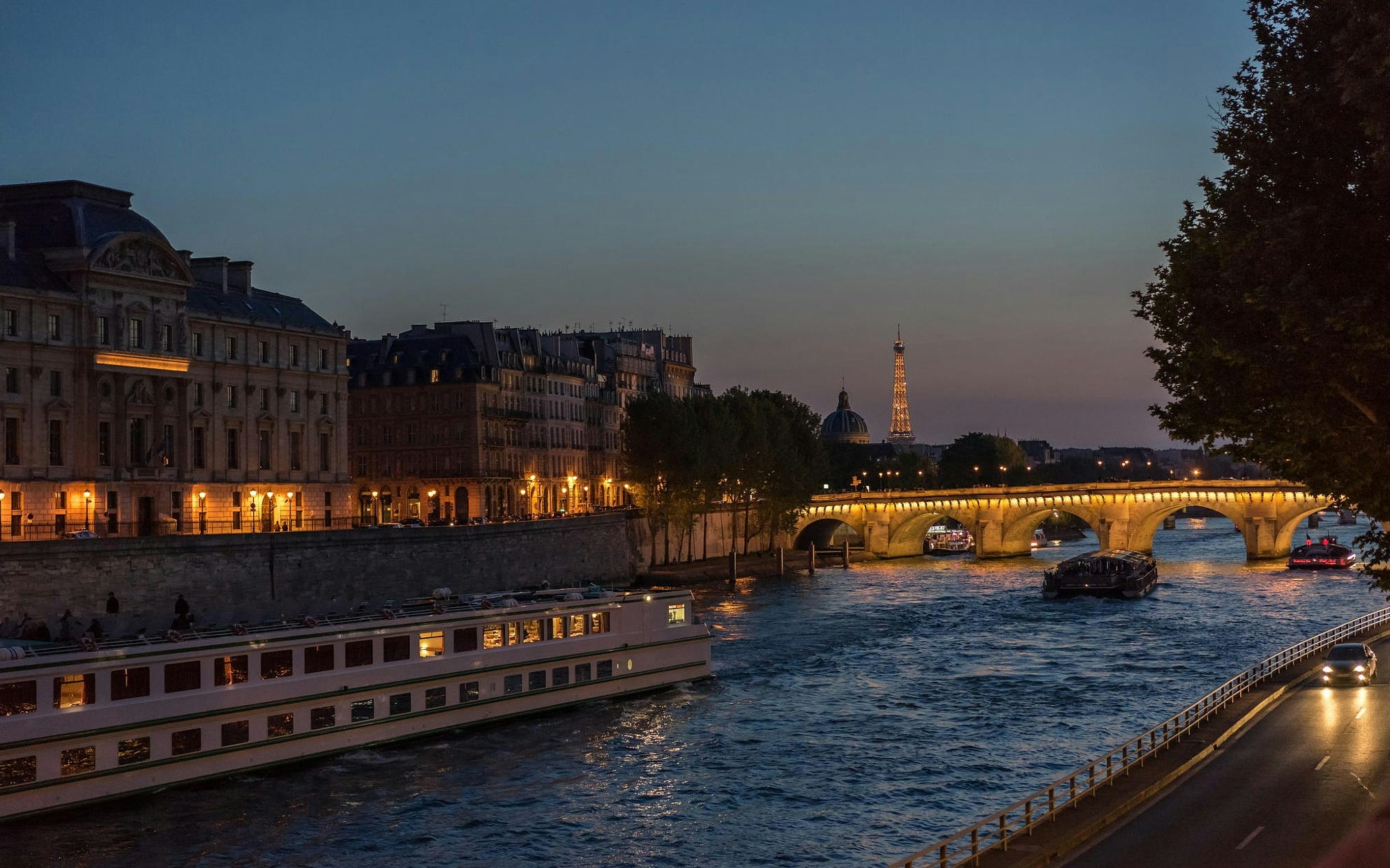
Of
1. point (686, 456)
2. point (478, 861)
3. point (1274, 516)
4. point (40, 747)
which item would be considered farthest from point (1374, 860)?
point (1274, 516)

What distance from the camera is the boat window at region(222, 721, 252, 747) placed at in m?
38.1

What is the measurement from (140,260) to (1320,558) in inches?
3173

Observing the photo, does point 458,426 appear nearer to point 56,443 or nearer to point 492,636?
point 56,443

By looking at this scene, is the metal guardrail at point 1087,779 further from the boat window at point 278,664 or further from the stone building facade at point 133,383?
the stone building facade at point 133,383

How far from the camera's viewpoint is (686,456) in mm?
108438

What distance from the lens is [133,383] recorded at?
6775cm

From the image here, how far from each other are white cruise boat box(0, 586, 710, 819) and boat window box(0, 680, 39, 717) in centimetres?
3

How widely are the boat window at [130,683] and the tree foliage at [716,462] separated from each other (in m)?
70.9

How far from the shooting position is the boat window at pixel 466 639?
44781 millimetres

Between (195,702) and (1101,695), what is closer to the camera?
(195,702)

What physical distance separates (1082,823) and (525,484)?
93.6 meters

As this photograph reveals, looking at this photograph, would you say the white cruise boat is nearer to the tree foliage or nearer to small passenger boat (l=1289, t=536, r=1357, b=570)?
the tree foliage

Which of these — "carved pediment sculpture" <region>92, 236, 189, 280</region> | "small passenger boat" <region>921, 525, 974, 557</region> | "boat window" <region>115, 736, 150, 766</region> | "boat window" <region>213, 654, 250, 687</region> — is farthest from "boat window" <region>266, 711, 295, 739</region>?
"small passenger boat" <region>921, 525, 974, 557</region>

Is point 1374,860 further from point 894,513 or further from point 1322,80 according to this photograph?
point 894,513
